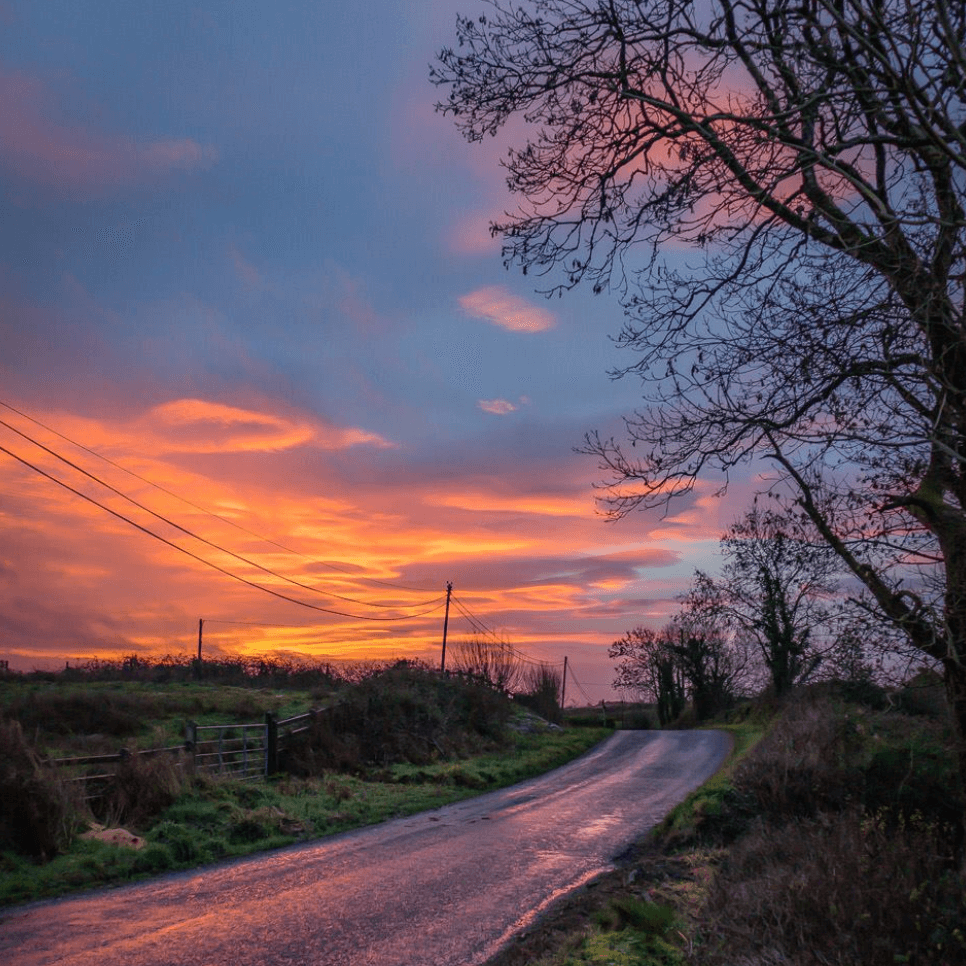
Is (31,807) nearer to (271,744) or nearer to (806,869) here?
(271,744)

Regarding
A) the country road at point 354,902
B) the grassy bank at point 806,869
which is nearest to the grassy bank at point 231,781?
the country road at point 354,902

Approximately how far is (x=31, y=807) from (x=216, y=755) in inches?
316

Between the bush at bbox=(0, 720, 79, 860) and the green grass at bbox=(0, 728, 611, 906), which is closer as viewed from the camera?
the green grass at bbox=(0, 728, 611, 906)

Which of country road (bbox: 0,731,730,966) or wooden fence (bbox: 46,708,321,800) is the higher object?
wooden fence (bbox: 46,708,321,800)

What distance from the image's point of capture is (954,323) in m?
6.30

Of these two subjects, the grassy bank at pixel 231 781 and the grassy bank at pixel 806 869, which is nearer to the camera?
the grassy bank at pixel 806 869

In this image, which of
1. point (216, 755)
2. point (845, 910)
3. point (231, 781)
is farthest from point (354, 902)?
point (216, 755)

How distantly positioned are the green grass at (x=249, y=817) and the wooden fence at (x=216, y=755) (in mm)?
761

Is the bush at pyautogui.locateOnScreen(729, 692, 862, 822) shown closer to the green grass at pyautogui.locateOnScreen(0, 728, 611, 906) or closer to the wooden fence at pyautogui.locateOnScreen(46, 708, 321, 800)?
the green grass at pyautogui.locateOnScreen(0, 728, 611, 906)

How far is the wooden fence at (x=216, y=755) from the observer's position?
13844 mm

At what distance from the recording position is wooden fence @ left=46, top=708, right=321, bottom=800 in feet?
45.4

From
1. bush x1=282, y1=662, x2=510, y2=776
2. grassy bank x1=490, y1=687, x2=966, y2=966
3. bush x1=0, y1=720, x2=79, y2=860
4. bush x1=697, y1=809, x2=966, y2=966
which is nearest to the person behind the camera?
bush x1=697, y1=809, x2=966, y2=966

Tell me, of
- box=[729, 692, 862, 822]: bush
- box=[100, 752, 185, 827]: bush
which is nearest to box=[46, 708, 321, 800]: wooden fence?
box=[100, 752, 185, 827]: bush

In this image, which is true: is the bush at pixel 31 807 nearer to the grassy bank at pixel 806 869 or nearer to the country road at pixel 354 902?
the country road at pixel 354 902
